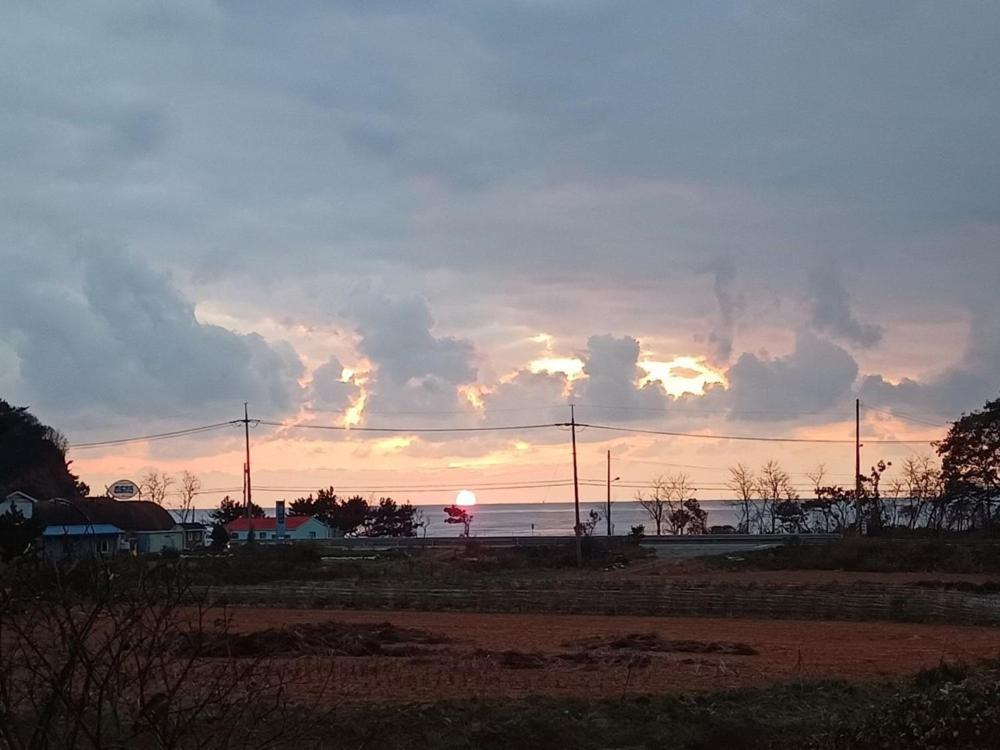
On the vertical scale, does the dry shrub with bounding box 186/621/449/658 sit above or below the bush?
below

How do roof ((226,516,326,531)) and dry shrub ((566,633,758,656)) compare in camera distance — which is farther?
roof ((226,516,326,531))

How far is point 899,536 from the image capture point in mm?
66625

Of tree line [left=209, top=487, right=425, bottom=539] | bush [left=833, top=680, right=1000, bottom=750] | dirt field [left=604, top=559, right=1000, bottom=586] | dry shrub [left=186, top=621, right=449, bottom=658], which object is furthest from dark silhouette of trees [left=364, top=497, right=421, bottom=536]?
bush [left=833, top=680, right=1000, bottom=750]

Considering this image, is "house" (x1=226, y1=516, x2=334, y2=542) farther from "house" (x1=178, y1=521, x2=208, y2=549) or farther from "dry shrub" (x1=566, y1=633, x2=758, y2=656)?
"dry shrub" (x1=566, y1=633, x2=758, y2=656)

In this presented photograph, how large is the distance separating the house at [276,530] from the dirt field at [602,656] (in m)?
61.3

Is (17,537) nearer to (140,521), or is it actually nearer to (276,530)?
(140,521)

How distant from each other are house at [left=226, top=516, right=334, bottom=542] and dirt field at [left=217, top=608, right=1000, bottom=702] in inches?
2413

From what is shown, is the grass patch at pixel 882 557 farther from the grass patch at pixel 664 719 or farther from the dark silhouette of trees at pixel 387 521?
the dark silhouette of trees at pixel 387 521

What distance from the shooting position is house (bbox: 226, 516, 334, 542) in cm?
9888

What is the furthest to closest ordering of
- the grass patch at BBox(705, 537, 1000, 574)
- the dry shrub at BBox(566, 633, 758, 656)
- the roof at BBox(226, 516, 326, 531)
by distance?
1. the roof at BBox(226, 516, 326, 531)
2. the grass patch at BBox(705, 537, 1000, 574)
3. the dry shrub at BBox(566, 633, 758, 656)

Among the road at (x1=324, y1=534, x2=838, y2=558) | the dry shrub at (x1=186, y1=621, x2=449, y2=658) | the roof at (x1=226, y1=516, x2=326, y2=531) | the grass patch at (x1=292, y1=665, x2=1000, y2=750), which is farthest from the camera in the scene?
the roof at (x1=226, y1=516, x2=326, y2=531)

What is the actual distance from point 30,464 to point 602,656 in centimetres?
7563

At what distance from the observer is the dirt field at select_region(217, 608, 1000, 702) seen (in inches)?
777

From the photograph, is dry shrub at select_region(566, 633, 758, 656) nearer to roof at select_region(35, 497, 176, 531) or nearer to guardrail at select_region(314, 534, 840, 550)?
guardrail at select_region(314, 534, 840, 550)
